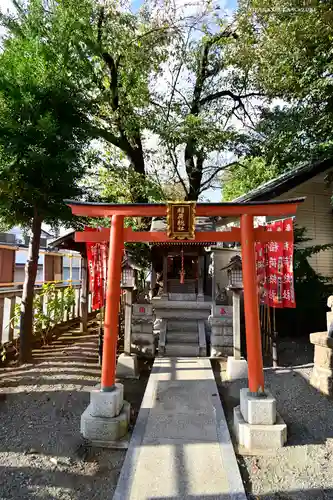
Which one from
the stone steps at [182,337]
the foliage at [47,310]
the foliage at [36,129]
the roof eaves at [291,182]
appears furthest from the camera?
the roof eaves at [291,182]

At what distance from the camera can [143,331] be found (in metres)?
9.27

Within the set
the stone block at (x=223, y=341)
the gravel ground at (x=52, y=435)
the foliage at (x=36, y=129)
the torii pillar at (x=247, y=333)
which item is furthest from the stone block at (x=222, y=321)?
the foliage at (x=36, y=129)

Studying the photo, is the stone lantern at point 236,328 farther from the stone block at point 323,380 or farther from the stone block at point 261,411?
the stone block at point 261,411

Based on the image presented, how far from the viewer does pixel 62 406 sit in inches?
218

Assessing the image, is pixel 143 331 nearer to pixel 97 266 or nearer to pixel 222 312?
pixel 222 312

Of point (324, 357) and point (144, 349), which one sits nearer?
point (324, 357)

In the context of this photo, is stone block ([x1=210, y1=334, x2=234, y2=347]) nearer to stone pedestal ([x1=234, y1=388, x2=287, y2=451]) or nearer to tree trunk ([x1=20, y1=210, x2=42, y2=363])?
stone pedestal ([x1=234, y1=388, x2=287, y2=451])

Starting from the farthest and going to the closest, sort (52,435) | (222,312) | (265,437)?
(222,312) → (52,435) → (265,437)

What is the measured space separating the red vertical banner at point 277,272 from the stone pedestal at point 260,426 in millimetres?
2818

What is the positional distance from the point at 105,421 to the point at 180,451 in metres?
1.23

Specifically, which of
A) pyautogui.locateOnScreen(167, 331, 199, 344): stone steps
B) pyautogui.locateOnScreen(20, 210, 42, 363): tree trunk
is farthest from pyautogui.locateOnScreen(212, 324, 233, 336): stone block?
pyautogui.locateOnScreen(20, 210, 42, 363): tree trunk

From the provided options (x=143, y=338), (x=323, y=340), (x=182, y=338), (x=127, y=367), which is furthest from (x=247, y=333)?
(x=182, y=338)

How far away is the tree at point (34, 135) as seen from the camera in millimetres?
6305

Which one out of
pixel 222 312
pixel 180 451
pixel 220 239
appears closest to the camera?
pixel 180 451
